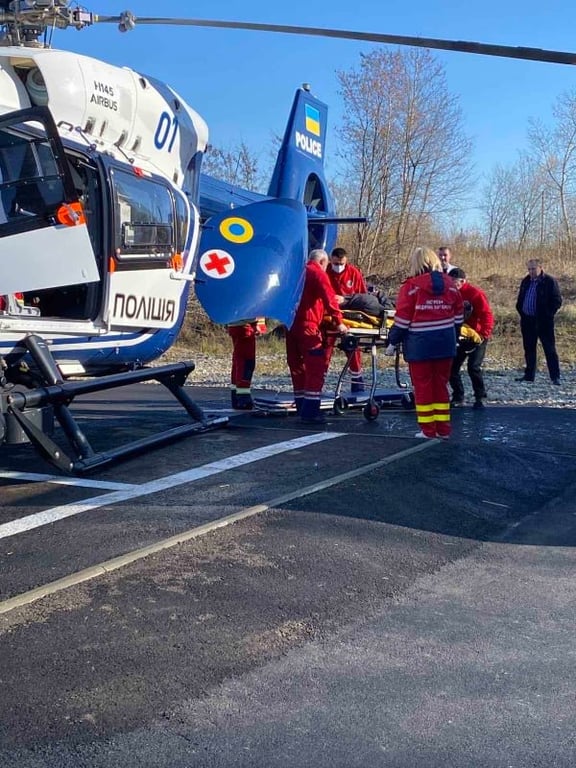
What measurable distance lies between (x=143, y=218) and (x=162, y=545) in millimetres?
3347

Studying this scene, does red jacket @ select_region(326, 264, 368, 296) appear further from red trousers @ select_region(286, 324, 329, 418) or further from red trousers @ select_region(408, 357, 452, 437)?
red trousers @ select_region(408, 357, 452, 437)

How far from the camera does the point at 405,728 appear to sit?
3076 mm

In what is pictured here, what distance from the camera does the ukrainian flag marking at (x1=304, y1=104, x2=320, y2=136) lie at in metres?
13.7

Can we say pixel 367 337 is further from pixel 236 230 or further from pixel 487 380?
pixel 487 380

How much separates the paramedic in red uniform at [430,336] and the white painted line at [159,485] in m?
0.91

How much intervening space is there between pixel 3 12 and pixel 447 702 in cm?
662

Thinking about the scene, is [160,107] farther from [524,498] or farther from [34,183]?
[524,498]

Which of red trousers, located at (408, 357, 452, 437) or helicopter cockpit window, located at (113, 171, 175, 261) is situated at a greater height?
helicopter cockpit window, located at (113, 171, 175, 261)

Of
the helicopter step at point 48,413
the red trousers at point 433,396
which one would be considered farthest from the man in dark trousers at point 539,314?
the helicopter step at point 48,413

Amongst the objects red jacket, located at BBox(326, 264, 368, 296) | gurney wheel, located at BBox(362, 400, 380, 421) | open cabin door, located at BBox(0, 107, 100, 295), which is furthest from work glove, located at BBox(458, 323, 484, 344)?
open cabin door, located at BBox(0, 107, 100, 295)

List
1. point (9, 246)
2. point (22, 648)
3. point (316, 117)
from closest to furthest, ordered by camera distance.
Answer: point (22, 648), point (9, 246), point (316, 117)

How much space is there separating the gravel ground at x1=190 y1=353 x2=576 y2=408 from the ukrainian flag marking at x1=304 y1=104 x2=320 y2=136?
4049 mm

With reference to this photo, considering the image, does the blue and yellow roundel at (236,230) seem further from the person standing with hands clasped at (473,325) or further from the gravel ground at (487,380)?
the gravel ground at (487,380)

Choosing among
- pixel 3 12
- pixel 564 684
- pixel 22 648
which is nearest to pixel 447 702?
pixel 564 684
